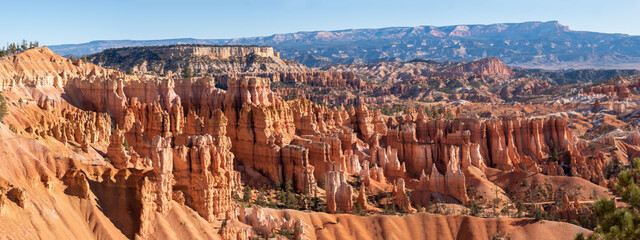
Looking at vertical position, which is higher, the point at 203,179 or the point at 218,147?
the point at 218,147

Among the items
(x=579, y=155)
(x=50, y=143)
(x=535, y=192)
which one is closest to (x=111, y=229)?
(x=50, y=143)

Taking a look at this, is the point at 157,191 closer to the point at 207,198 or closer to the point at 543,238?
the point at 207,198

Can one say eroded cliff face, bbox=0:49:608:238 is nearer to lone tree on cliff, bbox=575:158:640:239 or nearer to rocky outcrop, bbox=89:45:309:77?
lone tree on cliff, bbox=575:158:640:239

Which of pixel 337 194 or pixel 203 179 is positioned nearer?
pixel 203 179

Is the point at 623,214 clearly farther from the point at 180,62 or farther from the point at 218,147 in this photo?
the point at 180,62

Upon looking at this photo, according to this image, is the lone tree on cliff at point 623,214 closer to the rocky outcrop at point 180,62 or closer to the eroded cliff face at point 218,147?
the eroded cliff face at point 218,147

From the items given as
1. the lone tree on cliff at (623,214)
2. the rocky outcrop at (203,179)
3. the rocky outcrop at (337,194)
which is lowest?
the rocky outcrop at (337,194)

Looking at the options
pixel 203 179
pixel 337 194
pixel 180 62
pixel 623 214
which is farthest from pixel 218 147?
pixel 180 62

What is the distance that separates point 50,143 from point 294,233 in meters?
17.2

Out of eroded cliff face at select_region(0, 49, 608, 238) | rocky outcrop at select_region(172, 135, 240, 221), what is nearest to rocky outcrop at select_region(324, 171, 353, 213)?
eroded cliff face at select_region(0, 49, 608, 238)

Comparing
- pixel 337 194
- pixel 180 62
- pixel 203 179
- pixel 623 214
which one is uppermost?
pixel 623 214

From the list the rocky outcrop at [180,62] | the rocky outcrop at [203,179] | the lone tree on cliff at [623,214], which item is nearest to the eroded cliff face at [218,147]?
the rocky outcrop at [203,179]

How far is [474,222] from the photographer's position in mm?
50531

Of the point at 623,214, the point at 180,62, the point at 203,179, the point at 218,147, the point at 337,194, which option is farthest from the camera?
the point at 180,62
